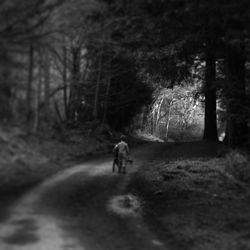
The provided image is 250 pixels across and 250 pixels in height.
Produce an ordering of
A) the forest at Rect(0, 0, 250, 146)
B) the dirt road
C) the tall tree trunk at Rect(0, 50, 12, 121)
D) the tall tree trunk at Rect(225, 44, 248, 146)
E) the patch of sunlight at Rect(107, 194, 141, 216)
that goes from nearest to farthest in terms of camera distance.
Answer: the dirt road < the tall tree trunk at Rect(0, 50, 12, 121) < the forest at Rect(0, 0, 250, 146) < the patch of sunlight at Rect(107, 194, 141, 216) < the tall tree trunk at Rect(225, 44, 248, 146)

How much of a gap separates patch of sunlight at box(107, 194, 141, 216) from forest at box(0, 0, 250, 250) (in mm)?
33

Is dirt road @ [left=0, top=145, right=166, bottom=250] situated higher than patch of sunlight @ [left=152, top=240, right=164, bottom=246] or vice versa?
dirt road @ [left=0, top=145, right=166, bottom=250]

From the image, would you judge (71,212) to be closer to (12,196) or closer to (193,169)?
(12,196)

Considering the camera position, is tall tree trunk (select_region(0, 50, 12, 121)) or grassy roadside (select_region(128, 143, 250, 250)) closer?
tall tree trunk (select_region(0, 50, 12, 121))

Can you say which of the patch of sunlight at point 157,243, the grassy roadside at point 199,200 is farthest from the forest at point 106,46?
the patch of sunlight at point 157,243

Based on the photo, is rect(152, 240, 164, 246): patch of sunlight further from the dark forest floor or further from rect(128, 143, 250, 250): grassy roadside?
rect(128, 143, 250, 250): grassy roadside

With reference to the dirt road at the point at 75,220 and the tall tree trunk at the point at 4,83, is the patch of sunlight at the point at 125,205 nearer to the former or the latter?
the dirt road at the point at 75,220

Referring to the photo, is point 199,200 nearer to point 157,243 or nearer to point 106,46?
point 157,243

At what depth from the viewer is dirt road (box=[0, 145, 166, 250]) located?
1186 cm

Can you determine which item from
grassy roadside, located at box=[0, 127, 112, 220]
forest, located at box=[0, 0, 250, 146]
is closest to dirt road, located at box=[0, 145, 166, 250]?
grassy roadside, located at box=[0, 127, 112, 220]

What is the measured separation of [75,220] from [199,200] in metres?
4.48

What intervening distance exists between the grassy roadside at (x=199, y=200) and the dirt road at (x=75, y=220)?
63 cm

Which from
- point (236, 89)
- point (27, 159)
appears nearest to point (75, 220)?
point (27, 159)

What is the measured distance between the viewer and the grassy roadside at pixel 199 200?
1286cm
